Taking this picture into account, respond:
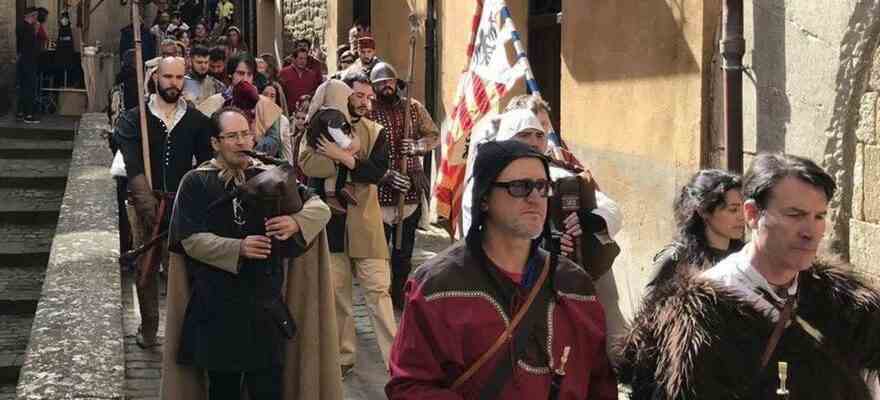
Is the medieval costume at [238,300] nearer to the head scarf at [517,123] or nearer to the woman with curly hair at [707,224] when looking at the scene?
the head scarf at [517,123]

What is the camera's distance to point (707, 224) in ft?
18.7

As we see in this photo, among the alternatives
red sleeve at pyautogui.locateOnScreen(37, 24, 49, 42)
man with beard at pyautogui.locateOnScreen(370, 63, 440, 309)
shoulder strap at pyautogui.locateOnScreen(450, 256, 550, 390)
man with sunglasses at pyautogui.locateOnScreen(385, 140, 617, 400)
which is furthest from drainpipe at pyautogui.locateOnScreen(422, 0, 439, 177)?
shoulder strap at pyautogui.locateOnScreen(450, 256, 550, 390)

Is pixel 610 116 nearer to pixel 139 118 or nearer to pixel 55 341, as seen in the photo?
pixel 139 118

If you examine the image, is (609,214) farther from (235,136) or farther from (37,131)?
(37,131)

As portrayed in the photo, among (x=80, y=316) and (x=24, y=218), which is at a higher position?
(x=24, y=218)

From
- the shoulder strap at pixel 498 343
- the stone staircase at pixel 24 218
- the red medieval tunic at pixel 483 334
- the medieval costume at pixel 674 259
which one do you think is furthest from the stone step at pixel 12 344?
the shoulder strap at pixel 498 343

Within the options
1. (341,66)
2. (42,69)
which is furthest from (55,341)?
(42,69)

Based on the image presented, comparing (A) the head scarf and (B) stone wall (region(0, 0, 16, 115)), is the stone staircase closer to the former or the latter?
(B) stone wall (region(0, 0, 16, 115))

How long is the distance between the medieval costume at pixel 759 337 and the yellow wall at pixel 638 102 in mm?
4964

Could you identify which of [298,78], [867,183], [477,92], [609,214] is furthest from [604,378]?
[298,78]

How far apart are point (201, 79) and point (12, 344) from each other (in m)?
3.61

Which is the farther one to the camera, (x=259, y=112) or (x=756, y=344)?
(x=259, y=112)

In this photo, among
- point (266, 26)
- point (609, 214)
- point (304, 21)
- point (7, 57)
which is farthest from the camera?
point (266, 26)

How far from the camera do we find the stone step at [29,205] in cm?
1166
